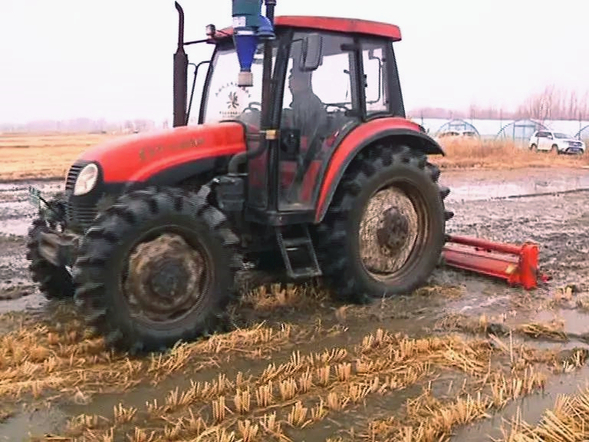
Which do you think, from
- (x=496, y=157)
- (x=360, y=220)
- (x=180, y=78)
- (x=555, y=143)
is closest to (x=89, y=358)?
(x=360, y=220)

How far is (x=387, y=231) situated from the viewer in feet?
21.2

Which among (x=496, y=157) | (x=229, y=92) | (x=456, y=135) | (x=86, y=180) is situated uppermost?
(x=229, y=92)

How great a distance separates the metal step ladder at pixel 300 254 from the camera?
5875mm

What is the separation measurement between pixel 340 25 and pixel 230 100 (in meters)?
1.15

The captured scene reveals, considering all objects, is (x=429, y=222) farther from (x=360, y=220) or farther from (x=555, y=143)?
(x=555, y=143)

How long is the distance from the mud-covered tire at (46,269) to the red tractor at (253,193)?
12 mm

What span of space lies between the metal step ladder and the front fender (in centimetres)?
26

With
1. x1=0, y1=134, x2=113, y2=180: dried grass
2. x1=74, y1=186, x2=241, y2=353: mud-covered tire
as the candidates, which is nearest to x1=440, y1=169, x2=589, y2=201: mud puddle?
x1=0, y1=134, x2=113, y2=180: dried grass

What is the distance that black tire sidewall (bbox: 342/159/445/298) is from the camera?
6.11 meters

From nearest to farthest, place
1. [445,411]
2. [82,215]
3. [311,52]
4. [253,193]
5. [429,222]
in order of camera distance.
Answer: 1. [445,411]
2. [82,215]
3. [311,52]
4. [253,193]
5. [429,222]

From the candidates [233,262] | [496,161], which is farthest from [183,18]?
[496,161]

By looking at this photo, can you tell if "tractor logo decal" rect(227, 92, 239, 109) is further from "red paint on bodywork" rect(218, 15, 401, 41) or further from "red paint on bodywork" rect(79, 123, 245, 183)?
"red paint on bodywork" rect(218, 15, 401, 41)

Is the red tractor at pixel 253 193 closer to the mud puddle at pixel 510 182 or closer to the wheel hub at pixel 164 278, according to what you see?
the wheel hub at pixel 164 278

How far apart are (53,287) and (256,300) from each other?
1.78 meters
